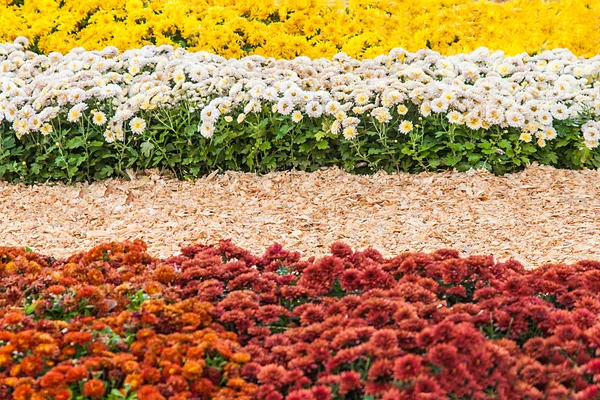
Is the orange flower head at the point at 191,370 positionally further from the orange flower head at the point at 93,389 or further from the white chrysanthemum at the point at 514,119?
the white chrysanthemum at the point at 514,119

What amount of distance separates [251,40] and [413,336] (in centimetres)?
522

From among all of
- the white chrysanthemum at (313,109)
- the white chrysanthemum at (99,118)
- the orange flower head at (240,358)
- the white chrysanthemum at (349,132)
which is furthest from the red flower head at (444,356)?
the white chrysanthemum at (99,118)

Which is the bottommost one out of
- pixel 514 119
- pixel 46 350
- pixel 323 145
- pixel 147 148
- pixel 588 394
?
pixel 147 148

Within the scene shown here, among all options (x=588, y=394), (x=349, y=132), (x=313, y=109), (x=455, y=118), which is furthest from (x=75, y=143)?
(x=588, y=394)

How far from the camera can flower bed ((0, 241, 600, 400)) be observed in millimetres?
2240

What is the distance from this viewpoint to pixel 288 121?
5.70m

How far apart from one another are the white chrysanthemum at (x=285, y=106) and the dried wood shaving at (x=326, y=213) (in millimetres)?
419

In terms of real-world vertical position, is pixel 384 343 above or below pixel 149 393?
above

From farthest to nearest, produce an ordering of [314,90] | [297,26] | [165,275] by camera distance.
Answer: [297,26] < [314,90] < [165,275]

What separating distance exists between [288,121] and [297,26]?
81.1 inches

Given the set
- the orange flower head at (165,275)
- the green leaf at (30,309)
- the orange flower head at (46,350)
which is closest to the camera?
the orange flower head at (46,350)

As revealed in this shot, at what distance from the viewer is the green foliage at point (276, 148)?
565 cm

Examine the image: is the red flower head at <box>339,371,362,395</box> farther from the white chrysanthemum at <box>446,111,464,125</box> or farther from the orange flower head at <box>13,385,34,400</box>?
the white chrysanthemum at <box>446,111,464,125</box>

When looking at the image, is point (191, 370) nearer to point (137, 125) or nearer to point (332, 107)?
point (332, 107)
